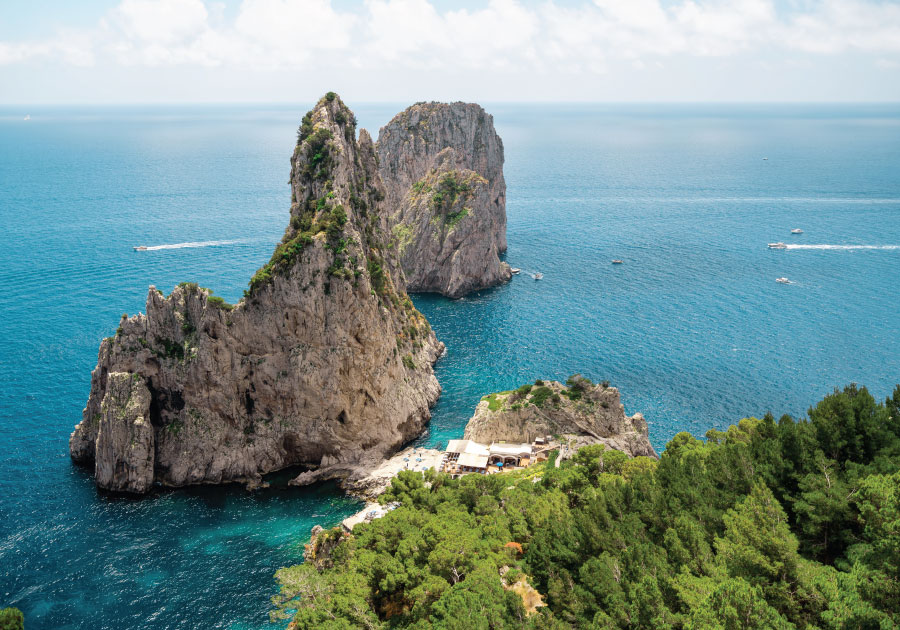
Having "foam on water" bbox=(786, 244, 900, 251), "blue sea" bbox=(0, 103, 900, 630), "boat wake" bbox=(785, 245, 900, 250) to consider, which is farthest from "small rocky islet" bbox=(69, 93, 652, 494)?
"foam on water" bbox=(786, 244, 900, 251)

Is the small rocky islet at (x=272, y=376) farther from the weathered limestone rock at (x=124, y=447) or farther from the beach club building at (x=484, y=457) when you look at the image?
the beach club building at (x=484, y=457)

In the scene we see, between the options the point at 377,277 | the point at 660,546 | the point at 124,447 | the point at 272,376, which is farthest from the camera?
the point at 377,277

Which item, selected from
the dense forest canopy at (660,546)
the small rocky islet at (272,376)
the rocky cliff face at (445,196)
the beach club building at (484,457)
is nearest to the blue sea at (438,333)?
the small rocky islet at (272,376)

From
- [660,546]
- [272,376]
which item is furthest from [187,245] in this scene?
[660,546]

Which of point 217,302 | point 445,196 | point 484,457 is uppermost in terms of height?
point 445,196

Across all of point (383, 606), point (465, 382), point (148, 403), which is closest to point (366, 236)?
point (465, 382)

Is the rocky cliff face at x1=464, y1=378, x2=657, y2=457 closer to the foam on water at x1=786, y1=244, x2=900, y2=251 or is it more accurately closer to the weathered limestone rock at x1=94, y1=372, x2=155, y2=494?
the weathered limestone rock at x1=94, y1=372, x2=155, y2=494

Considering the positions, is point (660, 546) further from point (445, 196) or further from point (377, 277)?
point (445, 196)
